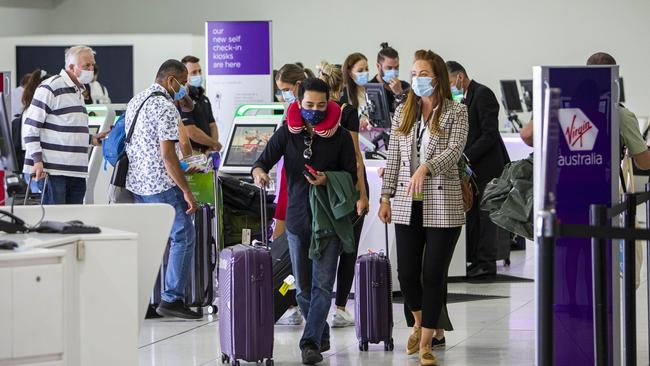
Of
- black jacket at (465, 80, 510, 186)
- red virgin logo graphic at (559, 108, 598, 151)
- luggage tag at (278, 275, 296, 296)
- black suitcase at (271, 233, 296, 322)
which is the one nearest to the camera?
red virgin logo graphic at (559, 108, 598, 151)

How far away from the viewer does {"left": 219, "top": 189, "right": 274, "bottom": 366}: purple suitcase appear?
19.3 feet

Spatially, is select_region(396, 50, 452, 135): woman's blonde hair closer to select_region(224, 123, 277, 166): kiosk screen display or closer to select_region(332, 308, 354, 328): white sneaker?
select_region(332, 308, 354, 328): white sneaker

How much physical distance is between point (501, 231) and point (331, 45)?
34.5ft

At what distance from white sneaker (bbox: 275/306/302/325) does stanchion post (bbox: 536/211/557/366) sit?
3874mm

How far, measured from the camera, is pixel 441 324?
249 inches

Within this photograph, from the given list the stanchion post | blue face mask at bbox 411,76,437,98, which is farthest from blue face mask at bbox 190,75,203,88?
the stanchion post

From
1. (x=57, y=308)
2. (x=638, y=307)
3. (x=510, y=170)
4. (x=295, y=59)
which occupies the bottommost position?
(x=638, y=307)

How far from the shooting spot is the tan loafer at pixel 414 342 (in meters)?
6.28

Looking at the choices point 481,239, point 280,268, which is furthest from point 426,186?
point 481,239

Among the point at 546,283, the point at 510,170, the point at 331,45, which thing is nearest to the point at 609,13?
the point at 331,45

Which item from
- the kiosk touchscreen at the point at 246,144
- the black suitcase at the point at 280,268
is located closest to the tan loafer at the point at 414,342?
the black suitcase at the point at 280,268

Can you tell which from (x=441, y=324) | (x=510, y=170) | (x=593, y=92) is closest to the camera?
(x=593, y=92)

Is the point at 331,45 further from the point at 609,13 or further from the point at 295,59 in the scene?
the point at 609,13

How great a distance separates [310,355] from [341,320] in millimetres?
1320
